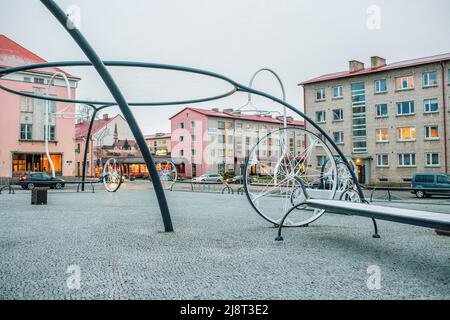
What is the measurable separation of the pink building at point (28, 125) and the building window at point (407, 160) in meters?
32.7

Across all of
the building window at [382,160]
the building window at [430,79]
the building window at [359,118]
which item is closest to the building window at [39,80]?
the building window at [359,118]

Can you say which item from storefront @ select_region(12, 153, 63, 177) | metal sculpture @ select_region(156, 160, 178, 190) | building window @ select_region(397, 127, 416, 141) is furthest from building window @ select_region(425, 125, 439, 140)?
storefront @ select_region(12, 153, 63, 177)

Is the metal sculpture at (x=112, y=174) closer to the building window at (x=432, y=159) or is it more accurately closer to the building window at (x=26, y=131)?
the building window at (x=26, y=131)

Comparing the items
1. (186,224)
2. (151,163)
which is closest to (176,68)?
(151,163)

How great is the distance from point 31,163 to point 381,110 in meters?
36.0

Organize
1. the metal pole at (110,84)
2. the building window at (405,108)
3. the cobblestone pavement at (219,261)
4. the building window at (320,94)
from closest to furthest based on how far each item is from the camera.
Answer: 1. the cobblestone pavement at (219,261)
2. the metal pole at (110,84)
3. the building window at (405,108)
4. the building window at (320,94)

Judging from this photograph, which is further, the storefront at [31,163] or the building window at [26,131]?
the building window at [26,131]

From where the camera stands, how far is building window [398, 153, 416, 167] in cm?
3597

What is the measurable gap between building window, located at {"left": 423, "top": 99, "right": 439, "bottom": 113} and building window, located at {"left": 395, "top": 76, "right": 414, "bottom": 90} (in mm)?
2046

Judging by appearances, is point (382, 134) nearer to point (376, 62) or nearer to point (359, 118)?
point (359, 118)

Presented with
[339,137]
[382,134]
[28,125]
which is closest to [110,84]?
[382,134]

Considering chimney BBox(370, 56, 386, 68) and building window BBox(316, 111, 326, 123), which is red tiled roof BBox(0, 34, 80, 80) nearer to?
building window BBox(316, 111, 326, 123)

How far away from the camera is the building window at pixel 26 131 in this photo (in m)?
40.6
